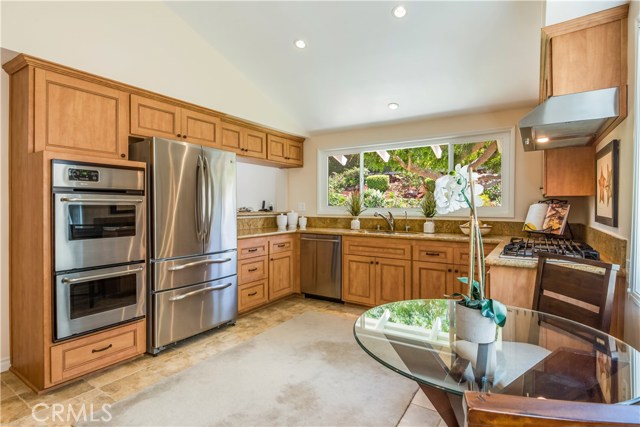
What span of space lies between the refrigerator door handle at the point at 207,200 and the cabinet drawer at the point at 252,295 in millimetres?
863

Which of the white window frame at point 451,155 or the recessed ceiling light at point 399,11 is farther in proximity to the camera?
the white window frame at point 451,155

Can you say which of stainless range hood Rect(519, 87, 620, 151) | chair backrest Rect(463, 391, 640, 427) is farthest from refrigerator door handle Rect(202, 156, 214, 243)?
chair backrest Rect(463, 391, 640, 427)

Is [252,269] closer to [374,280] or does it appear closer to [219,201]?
[219,201]

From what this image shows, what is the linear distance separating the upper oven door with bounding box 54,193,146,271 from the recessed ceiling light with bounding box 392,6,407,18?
8.17 ft

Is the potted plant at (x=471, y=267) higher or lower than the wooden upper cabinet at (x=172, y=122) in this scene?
lower

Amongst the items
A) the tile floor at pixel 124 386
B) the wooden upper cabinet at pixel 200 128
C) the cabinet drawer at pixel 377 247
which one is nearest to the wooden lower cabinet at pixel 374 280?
the cabinet drawer at pixel 377 247

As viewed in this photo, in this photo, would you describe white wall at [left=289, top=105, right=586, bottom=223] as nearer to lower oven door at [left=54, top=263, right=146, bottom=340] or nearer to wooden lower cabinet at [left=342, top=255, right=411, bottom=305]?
wooden lower cabinet at [left=342, top=255, right=411, bottom=305]

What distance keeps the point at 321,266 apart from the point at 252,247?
96 centimetres

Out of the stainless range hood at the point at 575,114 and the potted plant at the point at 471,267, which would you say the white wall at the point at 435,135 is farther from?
the potted plant at the point at 471,267

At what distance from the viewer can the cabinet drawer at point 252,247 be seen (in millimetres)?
3545

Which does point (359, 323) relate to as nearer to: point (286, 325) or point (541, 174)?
point (286, 325)

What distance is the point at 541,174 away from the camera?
3.29 meters

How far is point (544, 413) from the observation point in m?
0.48

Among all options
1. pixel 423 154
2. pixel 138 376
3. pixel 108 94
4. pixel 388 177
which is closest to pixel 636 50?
pixel 423 154
